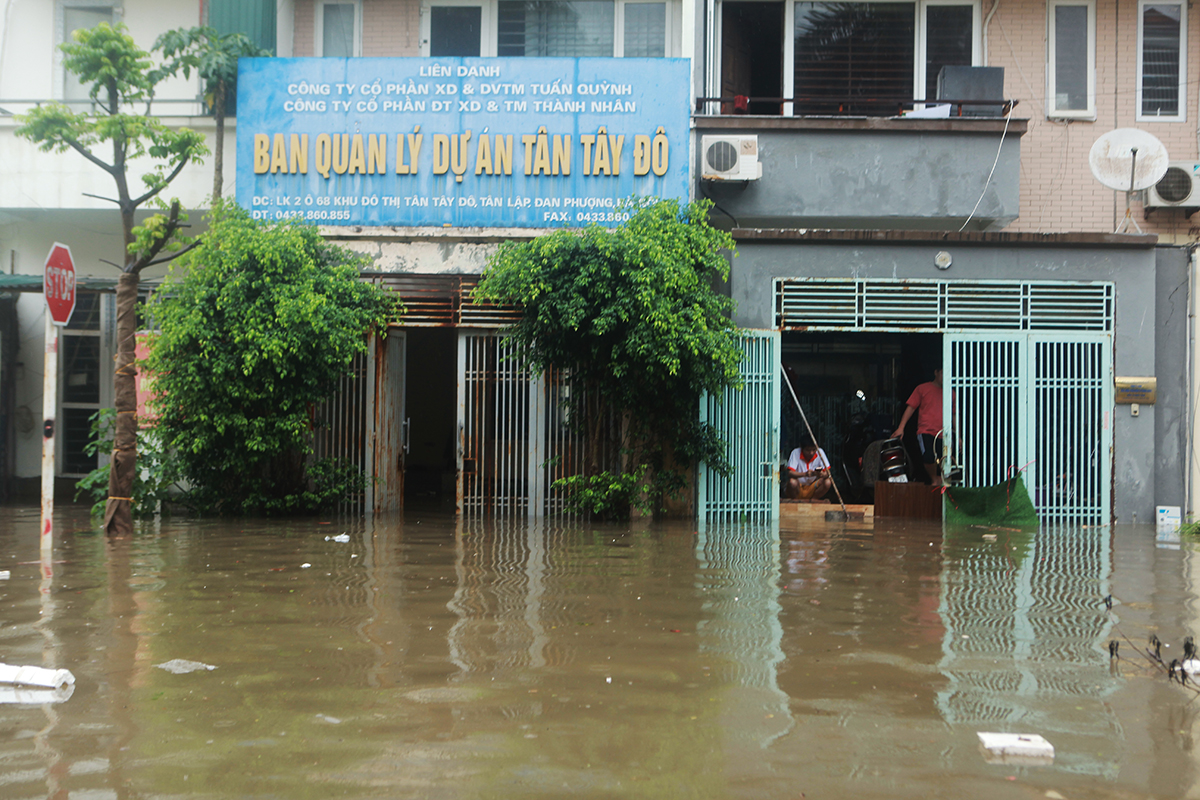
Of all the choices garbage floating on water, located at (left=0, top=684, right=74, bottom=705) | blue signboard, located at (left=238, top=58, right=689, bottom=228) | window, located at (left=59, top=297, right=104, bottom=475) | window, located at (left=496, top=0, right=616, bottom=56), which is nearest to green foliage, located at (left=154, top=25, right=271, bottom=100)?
blue signboard, located at (left=238, top=58, right=689, bottom=228)

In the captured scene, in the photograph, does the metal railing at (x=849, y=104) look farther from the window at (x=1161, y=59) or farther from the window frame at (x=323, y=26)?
the window frame at (x=323, y=26)

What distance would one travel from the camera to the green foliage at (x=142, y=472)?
11445 mm

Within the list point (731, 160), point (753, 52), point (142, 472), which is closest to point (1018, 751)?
point (731, 160)

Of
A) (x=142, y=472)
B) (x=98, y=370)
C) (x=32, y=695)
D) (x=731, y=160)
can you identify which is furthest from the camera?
(x=98, y=370)

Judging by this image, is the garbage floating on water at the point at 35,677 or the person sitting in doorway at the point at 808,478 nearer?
the garbage floating on water at the point at 35,677

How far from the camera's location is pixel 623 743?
Answer: 12.5 ft

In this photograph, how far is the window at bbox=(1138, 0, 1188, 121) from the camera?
13.6 m

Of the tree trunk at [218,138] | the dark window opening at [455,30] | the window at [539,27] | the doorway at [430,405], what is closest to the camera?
the tree trunk at [218,138]

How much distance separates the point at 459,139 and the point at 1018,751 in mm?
10517

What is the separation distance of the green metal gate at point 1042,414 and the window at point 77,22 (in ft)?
40.6

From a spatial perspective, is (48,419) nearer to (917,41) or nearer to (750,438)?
(750,438)

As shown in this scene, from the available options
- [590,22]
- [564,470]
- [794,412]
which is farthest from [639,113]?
[794,412]

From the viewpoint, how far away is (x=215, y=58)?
12758 mm

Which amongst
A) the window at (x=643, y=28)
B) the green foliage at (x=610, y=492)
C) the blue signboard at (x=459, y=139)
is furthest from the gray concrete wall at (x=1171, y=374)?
the window at (x=643, y=28)
